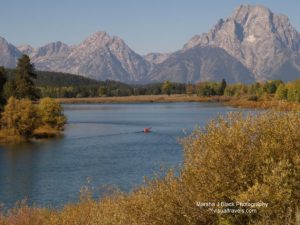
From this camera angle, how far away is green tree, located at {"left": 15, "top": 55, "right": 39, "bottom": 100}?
449 feet

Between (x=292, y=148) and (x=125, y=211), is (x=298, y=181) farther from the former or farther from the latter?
(x=125, y=211)

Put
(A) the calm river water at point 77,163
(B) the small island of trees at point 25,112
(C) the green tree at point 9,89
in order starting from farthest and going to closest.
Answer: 1. (C) the green tree at point 9,89
2. (B) the small island of trees at point 25,112
3. (A) the calm river water at point 77,163

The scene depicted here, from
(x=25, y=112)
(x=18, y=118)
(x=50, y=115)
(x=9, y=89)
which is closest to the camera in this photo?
(x=18, y=118)

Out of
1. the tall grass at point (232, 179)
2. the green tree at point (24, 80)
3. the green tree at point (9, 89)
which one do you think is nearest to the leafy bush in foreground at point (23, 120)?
the green tree at point (9, 89)

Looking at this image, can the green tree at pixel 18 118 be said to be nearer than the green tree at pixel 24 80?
Yes

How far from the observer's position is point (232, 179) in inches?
631

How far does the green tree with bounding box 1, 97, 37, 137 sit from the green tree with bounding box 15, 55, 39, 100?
27.3 metres

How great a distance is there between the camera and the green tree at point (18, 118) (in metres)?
107

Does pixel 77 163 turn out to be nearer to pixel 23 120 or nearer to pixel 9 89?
pixel 23 120

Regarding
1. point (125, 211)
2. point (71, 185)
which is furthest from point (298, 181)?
point (71, 185)

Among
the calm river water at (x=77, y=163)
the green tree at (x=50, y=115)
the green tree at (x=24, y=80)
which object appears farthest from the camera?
the green tree at (x=24, y=80)

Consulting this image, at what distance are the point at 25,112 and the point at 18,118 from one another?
2154 mm

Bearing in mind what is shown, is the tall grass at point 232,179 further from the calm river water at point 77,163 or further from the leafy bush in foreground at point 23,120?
the leafy bush in foreground at point 23,120

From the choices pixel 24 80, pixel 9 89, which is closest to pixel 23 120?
pixel 9 89
